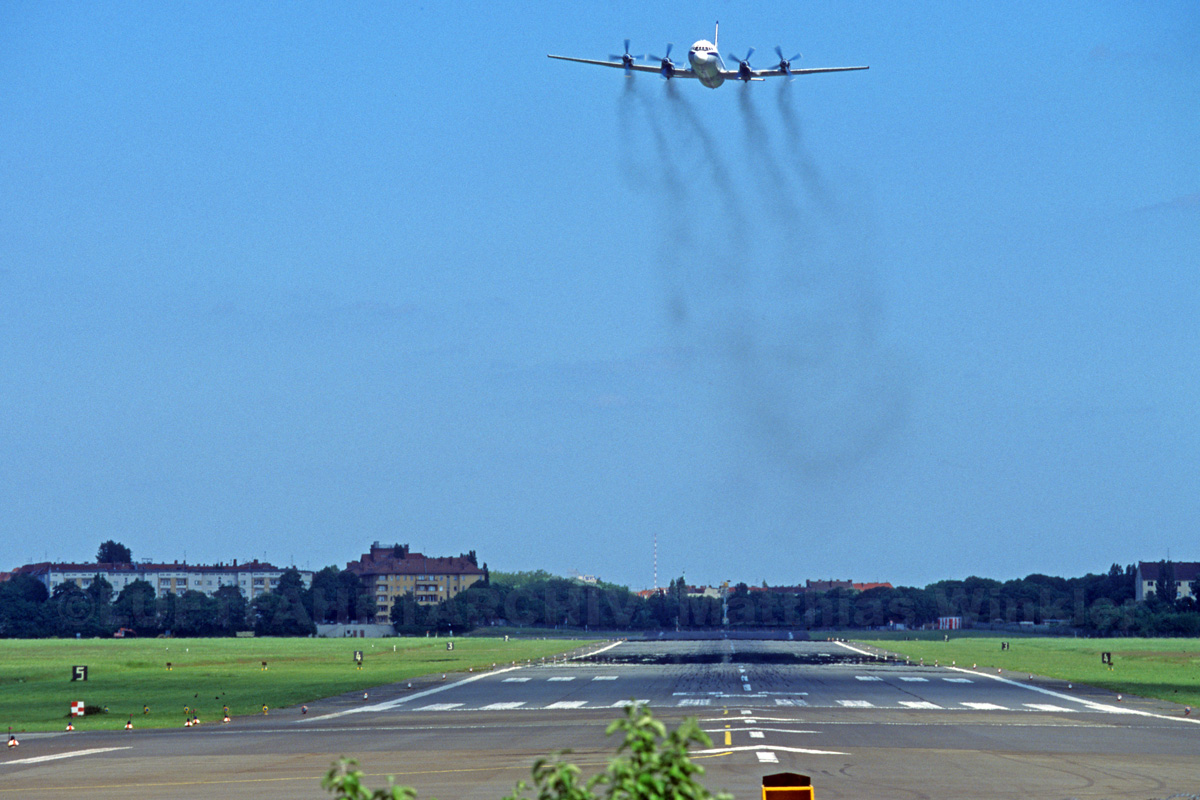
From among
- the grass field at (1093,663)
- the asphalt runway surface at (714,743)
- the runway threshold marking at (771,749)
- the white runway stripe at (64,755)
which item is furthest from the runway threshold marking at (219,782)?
the grass field at (1093,663)

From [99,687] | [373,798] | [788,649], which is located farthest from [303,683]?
[373,798]

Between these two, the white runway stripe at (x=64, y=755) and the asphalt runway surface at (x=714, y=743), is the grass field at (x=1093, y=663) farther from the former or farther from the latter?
the white runway stripe at (x=64, y=755)

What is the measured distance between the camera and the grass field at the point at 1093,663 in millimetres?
72562

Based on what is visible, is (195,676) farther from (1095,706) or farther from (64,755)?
(1095,706)

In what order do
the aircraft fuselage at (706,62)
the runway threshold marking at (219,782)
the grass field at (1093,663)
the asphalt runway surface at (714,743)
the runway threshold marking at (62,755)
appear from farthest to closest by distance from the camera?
the grass field at (1093,663) → the aircraft fuselage at (706,62) → the runway threshold marking at (62,755) → the runway threshold marking at (219,782) → the asphalt runway surface at (714,743)

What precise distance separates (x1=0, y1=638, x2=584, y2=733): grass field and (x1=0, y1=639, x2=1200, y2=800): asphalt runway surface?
597cm

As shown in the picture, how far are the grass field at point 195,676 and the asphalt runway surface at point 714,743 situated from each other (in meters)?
5.97

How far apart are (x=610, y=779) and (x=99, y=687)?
78102 mm

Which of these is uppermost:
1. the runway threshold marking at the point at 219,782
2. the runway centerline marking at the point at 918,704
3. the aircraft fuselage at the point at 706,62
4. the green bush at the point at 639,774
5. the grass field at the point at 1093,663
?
the aircraft fuselage at the point at 706,62

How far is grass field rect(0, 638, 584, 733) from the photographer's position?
2318 inches

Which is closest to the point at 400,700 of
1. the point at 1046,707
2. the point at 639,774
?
the point at 1046,707

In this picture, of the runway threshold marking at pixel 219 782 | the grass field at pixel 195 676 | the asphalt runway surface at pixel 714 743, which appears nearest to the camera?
the asphalt runway surface at pixel 714 743

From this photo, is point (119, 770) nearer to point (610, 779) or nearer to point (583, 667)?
point (610, 779)

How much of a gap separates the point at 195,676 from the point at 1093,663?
7366 centimetres
